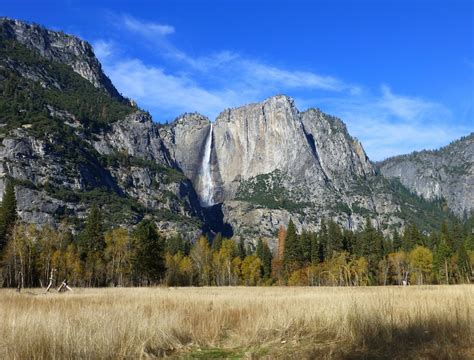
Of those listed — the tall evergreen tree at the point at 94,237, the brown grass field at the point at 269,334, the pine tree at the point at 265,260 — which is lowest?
the pine tree at the point at 265,260

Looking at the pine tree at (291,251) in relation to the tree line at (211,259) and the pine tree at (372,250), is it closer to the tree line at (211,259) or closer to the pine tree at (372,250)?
the tree line at (211,259)

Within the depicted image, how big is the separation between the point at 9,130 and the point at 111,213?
1914 inches

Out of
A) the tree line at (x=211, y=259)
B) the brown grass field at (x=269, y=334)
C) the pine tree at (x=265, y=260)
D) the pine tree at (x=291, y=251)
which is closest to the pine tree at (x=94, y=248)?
the tree line at (x=211, y=259)

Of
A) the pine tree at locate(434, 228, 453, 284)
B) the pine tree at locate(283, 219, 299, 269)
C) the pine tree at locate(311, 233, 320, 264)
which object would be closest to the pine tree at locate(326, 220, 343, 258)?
the pine tree at locate(311, 233, 320, 264)

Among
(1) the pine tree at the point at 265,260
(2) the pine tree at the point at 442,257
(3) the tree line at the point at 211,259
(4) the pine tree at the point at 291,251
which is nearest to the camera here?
(3) the tree line at the point at 211,259

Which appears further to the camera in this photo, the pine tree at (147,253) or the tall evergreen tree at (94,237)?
the tall evergreen tree at (94,237)

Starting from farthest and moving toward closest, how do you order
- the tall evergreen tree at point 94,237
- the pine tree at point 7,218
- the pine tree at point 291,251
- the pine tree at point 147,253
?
the pine tree at point 291,251 → the tall evergreen tree at point 94,237 → the pine tree at point 147,253 → the pine tree at point 7,218

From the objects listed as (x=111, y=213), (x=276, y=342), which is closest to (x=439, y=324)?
(x=276, y=342)

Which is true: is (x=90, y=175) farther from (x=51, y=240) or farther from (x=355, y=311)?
(x=355, y=311)

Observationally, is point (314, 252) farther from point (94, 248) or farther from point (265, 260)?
point (94, 248)

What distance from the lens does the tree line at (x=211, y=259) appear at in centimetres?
6419

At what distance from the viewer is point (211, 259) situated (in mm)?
100625

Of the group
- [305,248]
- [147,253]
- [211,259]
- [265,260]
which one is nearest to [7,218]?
[147,253]

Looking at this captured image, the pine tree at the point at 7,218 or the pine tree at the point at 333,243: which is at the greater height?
the pine tree at the point at 7,218
